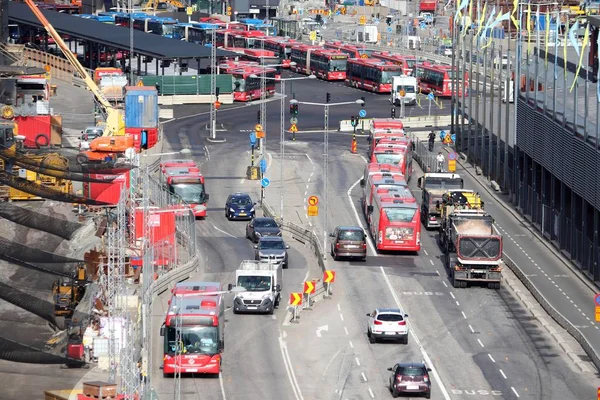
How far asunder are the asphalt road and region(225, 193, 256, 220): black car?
36.6 inches

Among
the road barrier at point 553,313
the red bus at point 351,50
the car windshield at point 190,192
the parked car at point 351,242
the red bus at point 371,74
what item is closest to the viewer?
the road barrier at point 553,313

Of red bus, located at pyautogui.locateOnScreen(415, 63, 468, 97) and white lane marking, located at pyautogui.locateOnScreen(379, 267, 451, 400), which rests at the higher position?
red bus, located at pyautogui.locateOnScreen(415, 63, 468, 97)

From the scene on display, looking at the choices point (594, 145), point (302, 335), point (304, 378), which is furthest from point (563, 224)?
point (304, 378)

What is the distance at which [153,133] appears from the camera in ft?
385

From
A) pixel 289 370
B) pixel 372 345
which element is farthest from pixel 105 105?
pixel 289 370

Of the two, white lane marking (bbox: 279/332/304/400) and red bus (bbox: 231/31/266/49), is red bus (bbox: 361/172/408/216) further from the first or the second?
red bus (bbox: 231/31/266/49)

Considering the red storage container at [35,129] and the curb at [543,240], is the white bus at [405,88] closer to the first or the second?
the curb at [543,240]

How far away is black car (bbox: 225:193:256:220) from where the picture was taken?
96.1 metres

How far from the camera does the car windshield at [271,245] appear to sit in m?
84.2

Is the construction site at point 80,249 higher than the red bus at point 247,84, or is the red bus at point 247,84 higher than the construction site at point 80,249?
the red bus at point 247,84

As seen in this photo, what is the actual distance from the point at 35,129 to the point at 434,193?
3288 centimetres

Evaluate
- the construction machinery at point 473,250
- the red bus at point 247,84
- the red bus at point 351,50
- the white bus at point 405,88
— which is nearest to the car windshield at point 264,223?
the construction machinery at point 473,250

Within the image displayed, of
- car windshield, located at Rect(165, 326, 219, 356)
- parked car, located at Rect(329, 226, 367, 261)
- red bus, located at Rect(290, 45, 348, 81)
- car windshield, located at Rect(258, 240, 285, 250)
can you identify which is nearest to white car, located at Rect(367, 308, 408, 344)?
car windshield, located at Rect(165, 326, 219, 356)

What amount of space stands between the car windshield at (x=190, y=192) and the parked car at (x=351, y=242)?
544 inches
